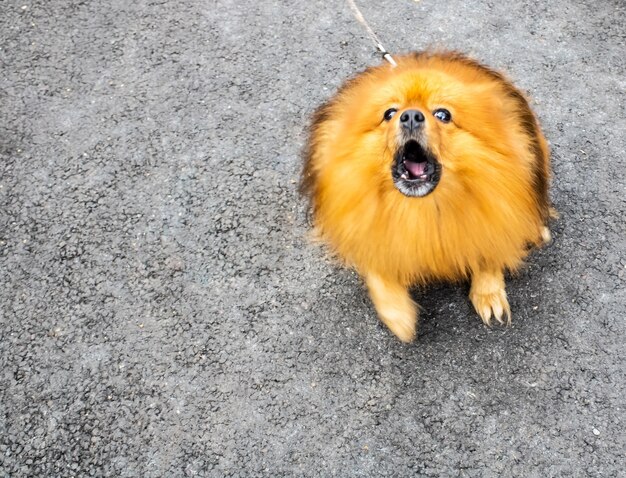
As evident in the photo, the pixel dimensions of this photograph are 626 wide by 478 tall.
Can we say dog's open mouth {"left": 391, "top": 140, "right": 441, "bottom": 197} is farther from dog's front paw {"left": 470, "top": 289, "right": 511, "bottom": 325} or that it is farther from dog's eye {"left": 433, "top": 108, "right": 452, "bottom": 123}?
dog's front paw {"left": 470, "top": 289, "right": 511, "bottom": 325}

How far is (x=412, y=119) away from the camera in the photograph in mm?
2004

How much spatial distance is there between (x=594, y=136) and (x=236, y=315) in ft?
6.61

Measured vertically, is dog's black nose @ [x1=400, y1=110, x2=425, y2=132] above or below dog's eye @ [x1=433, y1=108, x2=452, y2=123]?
above

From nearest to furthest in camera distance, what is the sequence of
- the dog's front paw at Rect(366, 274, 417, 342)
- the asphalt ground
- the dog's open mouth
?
the dog's open mouth < the asphalt ground < the dog's front paw at Rect(366, 274, 417, 342)

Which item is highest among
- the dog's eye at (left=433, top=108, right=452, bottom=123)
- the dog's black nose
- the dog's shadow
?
the dog's black nose

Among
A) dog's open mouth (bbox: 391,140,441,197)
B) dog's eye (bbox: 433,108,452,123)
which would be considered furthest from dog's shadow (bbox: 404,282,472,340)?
dog's eye (bbox: 433,108,452,123)

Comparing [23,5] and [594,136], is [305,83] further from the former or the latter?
[23,5]

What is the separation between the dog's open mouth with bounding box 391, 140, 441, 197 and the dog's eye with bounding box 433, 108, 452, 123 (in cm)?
13

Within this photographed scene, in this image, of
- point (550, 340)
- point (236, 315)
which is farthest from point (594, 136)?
point (236, 315)

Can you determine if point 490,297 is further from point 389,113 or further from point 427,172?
point 389,113

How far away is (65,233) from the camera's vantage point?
10.2 ft

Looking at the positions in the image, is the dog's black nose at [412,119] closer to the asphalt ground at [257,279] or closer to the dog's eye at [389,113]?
the dog's eye at [389,113]

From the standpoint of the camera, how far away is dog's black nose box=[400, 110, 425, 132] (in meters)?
2.01

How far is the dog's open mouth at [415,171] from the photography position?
2.12 metres
